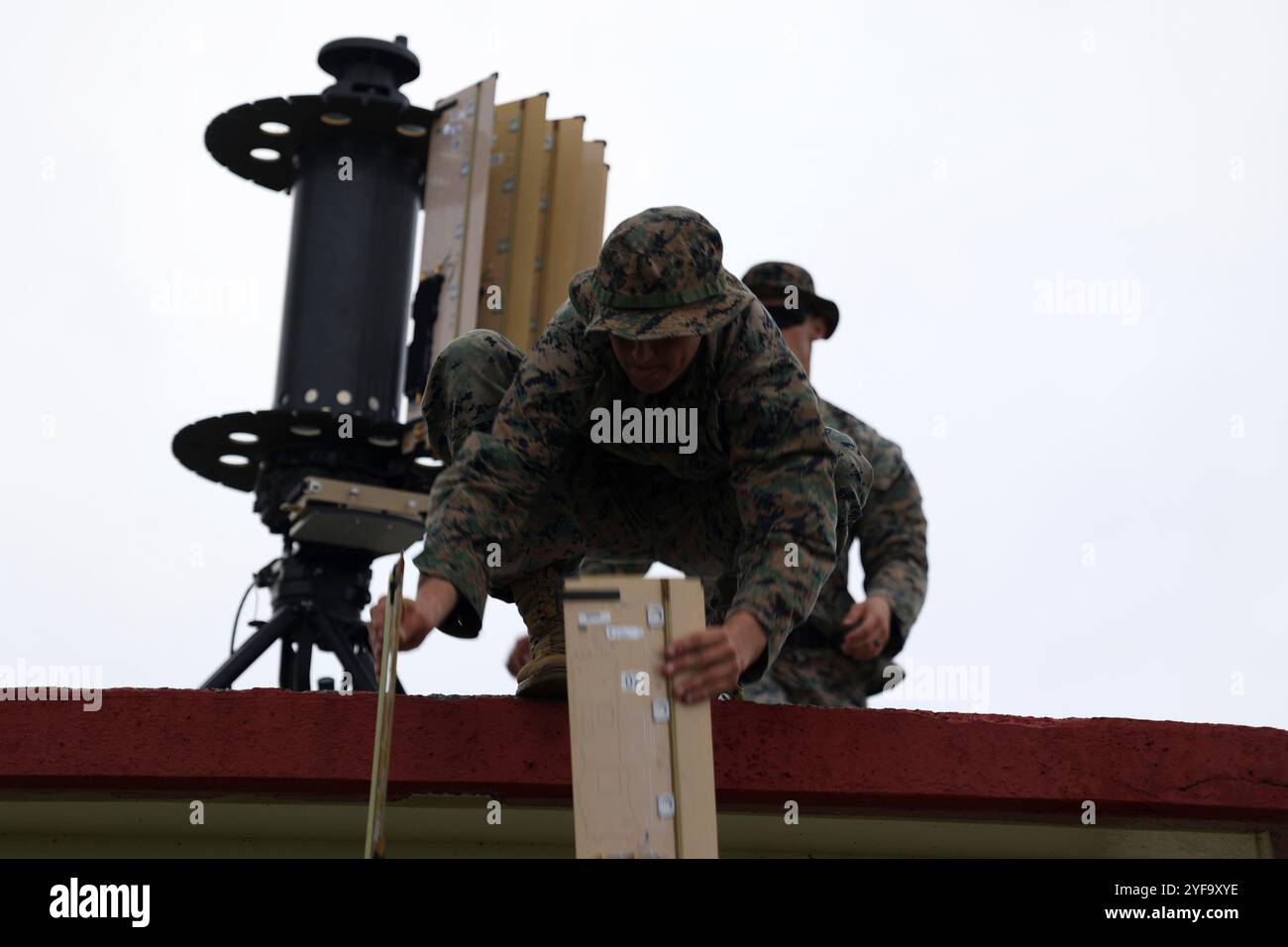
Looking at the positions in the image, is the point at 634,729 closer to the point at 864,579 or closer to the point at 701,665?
the point at 701,665

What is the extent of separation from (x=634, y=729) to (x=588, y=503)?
1.10 metres

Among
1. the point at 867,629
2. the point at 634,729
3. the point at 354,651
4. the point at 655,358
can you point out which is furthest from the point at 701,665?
the point at 354,651

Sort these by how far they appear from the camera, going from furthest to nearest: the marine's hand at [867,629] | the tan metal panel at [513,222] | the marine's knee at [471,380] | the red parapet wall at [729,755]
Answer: the tan metal panel at [513,222], the marine's hand at [867,629], the marine's knee at [471,380], the red parapet wall at [729,755]

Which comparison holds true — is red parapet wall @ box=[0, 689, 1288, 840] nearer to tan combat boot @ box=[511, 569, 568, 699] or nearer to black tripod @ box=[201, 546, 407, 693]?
tan combat boot @ box=[511, 569, 568, 699]

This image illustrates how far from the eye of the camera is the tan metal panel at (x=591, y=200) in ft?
23.2

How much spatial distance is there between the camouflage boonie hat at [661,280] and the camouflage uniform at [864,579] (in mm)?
2137

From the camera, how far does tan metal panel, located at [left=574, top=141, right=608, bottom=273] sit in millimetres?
7063

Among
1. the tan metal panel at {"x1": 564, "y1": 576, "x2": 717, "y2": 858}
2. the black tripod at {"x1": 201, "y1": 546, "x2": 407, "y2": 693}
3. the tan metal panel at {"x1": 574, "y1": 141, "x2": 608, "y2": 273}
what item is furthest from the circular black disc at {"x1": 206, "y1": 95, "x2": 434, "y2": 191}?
the tan metal panel at {"x1": 564, "y1": 576, "x2": 717, "y2": 858}

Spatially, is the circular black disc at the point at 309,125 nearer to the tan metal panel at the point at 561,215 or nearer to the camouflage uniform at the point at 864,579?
the tan metal panel at the point at 561,215

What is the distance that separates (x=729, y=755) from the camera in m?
3.46

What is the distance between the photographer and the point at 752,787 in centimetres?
345

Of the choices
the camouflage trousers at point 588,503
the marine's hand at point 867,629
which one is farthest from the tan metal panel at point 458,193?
the camouflage trousers at point 588,503

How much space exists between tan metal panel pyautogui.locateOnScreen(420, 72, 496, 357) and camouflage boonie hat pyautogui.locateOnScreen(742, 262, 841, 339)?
4.01 feet
